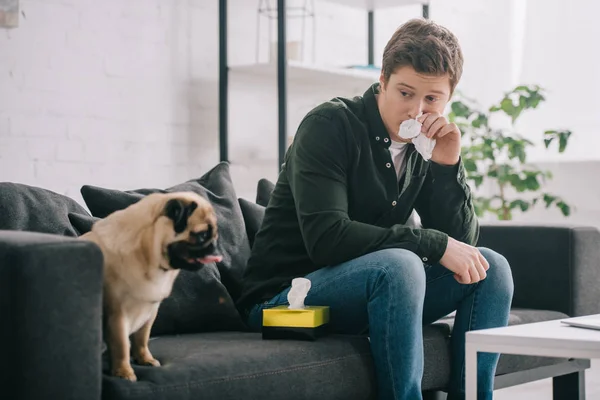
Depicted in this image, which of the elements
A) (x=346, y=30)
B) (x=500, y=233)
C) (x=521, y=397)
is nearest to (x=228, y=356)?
(x=500, y=233)

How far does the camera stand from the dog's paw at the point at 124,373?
152 centimetres

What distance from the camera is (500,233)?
2703 millimetres

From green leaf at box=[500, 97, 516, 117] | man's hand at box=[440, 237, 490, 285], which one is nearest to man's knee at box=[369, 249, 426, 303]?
man's hand at box=[440, 237, 490, 285]

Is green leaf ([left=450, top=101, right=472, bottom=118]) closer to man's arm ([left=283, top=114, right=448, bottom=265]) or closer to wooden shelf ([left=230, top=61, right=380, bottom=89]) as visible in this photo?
A: wooden shelf ([left=230, top=61, right=380, bottom=89])

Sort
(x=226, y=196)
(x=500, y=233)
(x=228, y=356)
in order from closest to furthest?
1. (x=228, y=356)
2. (x=226, y=196)
3. (x=500, y=233)

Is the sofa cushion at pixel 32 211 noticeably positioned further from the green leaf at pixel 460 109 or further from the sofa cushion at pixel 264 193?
the green leaf at pixel 460 109

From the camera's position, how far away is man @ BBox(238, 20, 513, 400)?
1854 mm

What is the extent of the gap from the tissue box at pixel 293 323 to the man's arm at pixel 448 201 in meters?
0.47

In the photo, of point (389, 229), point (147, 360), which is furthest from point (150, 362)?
point (389, 229)

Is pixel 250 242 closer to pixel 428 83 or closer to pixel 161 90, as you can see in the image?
pixel 428 83

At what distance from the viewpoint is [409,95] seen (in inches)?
81.4

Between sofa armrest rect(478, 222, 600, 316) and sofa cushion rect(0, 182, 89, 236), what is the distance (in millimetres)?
1334

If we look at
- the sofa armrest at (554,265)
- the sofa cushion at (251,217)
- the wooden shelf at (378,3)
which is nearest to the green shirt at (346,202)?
the sofa cushion at (251,217)

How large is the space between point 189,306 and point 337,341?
0.39 metres
